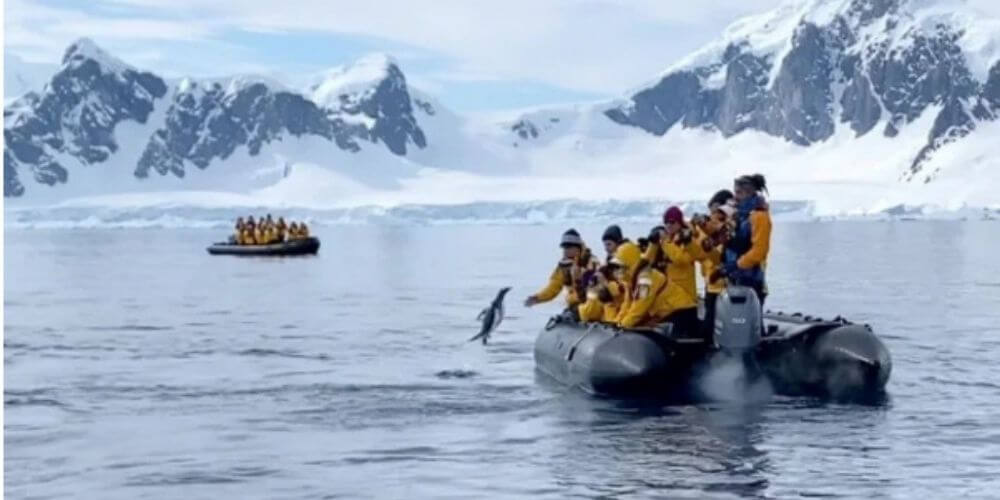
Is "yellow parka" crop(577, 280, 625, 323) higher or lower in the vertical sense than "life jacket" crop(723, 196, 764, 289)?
lower

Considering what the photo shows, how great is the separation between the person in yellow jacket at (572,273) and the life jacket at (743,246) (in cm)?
320

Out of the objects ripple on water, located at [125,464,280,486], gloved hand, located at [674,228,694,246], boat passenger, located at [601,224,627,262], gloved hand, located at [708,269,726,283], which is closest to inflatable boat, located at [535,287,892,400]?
gloved hand, located at [708,269,726,283]

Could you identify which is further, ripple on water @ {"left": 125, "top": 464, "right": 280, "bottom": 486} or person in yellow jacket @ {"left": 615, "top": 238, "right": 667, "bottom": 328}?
person in yellow jacket @ {"left": 615, "top": 238, "right": 667, "bottom": 328}

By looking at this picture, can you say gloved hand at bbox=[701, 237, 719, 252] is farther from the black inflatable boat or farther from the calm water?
the black inflatable boat

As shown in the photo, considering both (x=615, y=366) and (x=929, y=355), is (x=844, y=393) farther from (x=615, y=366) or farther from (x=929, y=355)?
(x=929, y=355)

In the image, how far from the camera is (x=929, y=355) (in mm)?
26469

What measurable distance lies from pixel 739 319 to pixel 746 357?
1.98 ft

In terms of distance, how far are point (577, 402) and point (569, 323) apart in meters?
2.35

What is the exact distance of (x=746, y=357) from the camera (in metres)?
19.3

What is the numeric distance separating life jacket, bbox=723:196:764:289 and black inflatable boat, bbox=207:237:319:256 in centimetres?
5745

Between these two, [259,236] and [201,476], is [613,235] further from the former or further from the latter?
[259,236]

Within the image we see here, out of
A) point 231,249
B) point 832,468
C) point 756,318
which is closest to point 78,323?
point 756,318

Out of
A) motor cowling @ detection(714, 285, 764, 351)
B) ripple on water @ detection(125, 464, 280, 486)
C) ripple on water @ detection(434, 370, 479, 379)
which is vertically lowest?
ripple on water @ detection(125, 464, 280, 486)

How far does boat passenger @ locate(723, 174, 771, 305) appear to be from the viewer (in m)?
18.9
